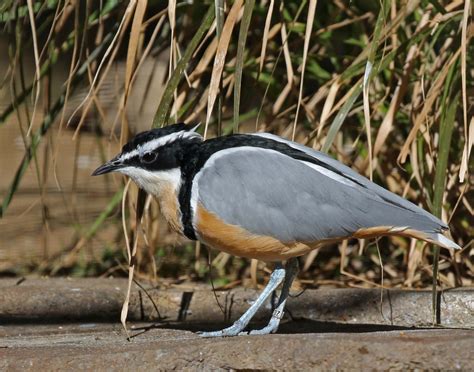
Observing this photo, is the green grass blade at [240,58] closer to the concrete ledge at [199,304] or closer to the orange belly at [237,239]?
the orange belly at [237,239]

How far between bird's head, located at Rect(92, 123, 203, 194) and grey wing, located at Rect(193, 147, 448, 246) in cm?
15

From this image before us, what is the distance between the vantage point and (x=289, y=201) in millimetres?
3539

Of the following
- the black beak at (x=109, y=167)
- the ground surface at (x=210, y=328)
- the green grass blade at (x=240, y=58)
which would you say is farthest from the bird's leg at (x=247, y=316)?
the black beak at (x=109, y=167)

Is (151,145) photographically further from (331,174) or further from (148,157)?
(331,174)

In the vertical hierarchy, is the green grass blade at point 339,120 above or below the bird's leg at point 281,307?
above

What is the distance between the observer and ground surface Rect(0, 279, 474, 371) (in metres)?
2.96

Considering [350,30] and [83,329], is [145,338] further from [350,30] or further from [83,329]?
[350,30]

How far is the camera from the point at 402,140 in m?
4.83

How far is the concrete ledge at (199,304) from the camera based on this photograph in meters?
4.07

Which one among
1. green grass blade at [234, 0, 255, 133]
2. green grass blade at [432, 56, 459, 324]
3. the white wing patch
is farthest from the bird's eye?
green grass blade at [432, 56, 459, 324]

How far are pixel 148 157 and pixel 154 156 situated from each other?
0.07ft

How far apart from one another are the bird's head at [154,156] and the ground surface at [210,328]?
562mm

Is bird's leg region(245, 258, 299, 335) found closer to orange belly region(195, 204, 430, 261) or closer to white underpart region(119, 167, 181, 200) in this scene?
orange belly region(195, 204, 430, 261)

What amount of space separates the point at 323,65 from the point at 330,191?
5.34 ft
